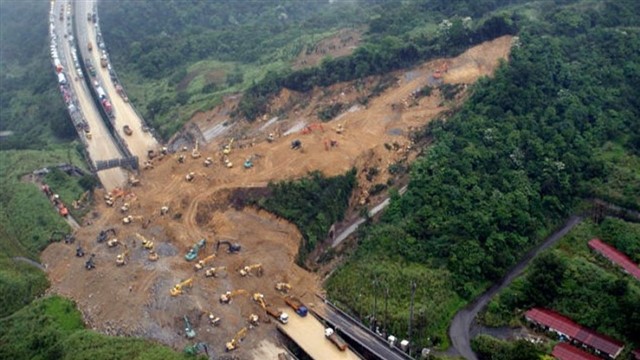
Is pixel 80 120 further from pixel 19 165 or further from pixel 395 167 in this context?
pixel 395 167

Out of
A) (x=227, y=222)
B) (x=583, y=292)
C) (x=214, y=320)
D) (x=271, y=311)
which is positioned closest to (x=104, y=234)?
(x=227, y=222)

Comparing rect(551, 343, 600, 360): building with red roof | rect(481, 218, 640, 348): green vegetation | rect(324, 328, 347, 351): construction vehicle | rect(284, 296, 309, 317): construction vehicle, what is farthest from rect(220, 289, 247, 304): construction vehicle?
rect(551, 343, 600, 360): building with red roof

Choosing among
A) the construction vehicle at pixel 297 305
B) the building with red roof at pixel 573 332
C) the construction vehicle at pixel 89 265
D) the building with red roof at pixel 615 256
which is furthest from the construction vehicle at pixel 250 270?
the building with red roof at pixel 615 256

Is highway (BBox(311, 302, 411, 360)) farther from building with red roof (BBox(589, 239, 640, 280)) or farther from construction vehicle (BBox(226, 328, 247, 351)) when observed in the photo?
building with red roof (BBox(589, 239, 640, 280))

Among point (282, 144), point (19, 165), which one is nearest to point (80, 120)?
point (19, 165)

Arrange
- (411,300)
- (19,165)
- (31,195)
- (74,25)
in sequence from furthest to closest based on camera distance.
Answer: (74,25) < (19,165) < (31,195) < (411,300)

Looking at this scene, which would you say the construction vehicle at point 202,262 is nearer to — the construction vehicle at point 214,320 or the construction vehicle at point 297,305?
the construction vehicle at point 214,320
